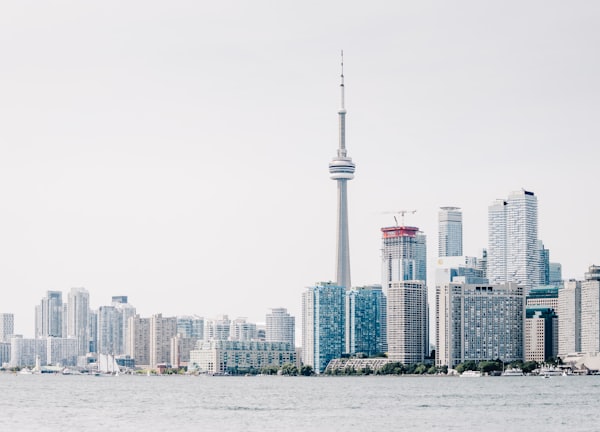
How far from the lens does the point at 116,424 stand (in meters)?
100

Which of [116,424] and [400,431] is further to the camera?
[116,424]

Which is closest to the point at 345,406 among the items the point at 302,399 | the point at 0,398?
the point at 302,399

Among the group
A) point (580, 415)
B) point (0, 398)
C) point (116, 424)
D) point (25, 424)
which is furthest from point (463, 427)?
point (0, 398)

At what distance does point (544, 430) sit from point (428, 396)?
5617 cm

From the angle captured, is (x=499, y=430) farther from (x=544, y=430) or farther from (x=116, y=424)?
(x=116, y=424)

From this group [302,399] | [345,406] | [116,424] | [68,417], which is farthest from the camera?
[302,399]

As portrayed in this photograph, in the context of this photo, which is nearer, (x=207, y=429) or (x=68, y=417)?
(x=207, y=429)

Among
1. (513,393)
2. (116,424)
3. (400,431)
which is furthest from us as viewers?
(513,393)

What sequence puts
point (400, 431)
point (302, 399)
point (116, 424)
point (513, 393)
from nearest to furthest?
1. point (400, 431)
2. point (116, 424)
3. point (302, 399)
4. point (513, 393)

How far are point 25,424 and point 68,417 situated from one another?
8.00 m

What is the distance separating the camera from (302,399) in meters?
143

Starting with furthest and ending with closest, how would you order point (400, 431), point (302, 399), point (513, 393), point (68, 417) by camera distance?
point (513, 393), point (302, 399), point (68, 417), point (400, 431)

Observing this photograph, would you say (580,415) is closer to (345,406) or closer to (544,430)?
(544,430)

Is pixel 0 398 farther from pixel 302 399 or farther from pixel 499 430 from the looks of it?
pixel 499 430
